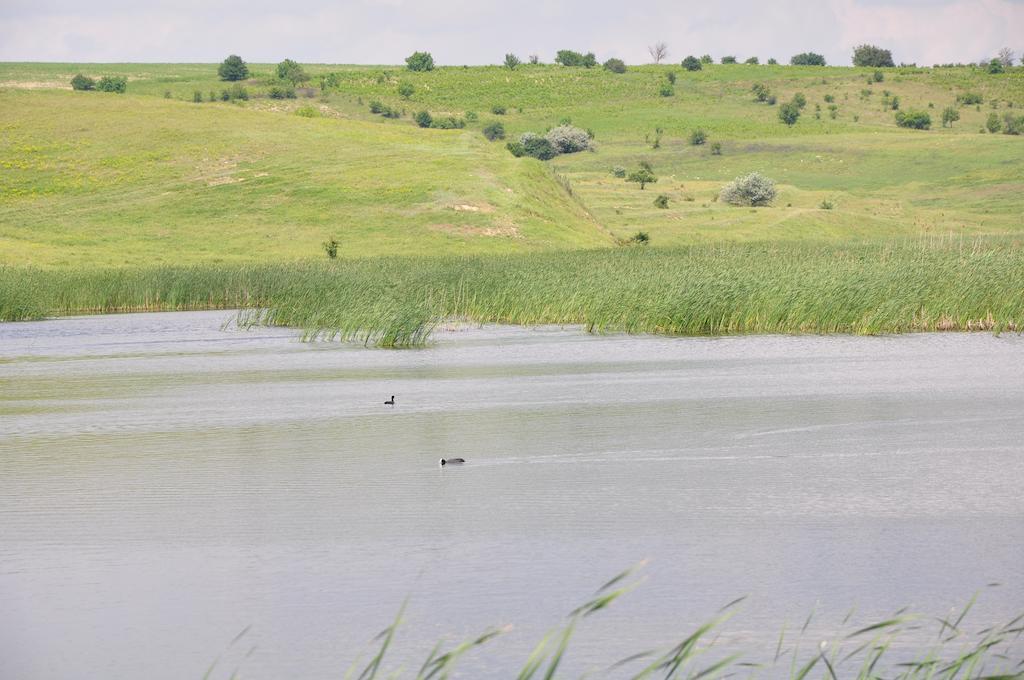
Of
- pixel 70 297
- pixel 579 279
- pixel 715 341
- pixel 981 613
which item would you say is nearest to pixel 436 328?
pixel 579 279

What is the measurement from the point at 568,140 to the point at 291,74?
37.8m

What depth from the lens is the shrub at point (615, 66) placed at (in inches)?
6476

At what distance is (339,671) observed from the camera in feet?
25.8

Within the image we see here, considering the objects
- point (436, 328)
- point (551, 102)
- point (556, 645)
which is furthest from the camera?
point (551, 102)

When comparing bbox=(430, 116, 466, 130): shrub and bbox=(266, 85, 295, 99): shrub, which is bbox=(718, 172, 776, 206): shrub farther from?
bbox=(266, 85, 295, 99): shrub

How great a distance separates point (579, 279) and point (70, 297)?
50.4ft

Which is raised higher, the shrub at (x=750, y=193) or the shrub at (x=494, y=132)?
the shrub at (x=494, y=132)

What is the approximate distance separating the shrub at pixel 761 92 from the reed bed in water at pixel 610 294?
104207 millimetres

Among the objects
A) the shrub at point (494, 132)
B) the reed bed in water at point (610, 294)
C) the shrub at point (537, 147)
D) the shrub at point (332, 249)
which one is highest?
the shrub at point (494, 132)

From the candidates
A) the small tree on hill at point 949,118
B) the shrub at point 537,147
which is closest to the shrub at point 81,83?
the shrub at point 537,147

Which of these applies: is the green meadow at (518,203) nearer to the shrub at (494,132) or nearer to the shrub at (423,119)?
the shrub at (494,132)

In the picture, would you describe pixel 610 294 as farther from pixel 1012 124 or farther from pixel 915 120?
pixel 915 120

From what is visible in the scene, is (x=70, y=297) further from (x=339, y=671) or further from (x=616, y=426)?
(x=339, y=671)

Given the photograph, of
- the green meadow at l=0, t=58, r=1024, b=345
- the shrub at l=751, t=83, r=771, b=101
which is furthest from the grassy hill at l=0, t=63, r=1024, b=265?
the shrub at l=751, t=83, r=771, b=101
